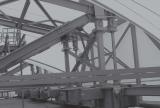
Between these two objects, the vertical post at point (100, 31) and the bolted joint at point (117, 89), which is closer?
the bolted joint at point (117, 89)

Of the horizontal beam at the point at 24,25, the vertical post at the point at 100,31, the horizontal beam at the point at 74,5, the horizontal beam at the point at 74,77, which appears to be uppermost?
the horizontal beam at the point at 24,25

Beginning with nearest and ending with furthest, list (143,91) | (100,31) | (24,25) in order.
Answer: (143,91) → (100,31) → (24,25)

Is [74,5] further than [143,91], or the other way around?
[74,5]

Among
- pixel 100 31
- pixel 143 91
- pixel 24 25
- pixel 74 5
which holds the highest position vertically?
pixel 24 25

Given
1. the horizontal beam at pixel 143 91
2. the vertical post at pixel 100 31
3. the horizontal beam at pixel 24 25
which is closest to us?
the horizontal beam at pixel 143 91

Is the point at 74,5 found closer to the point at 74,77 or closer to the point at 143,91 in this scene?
the point at 74,77

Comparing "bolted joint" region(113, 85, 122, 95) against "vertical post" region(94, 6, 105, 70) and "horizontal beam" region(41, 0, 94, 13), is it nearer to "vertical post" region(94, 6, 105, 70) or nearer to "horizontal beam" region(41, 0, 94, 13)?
"vertical post" region(94, 6, 105, 70)

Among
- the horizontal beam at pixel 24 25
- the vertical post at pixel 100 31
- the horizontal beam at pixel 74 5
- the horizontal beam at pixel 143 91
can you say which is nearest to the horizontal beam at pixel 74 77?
the horizontal beam at pixel 143 91

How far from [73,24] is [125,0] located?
659 cm

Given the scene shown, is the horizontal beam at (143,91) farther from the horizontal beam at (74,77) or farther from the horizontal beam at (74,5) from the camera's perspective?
the horizontal beam at (74,5)

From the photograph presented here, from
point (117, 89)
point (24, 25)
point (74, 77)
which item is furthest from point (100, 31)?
point (24, 25)

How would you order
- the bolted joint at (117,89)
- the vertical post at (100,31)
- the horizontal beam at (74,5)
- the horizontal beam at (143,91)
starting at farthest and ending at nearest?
the vertical post at (100,31) < the horizontal beam at (74,5) < the bolted joint at (117,89) < the horizontal beam at (143,91)

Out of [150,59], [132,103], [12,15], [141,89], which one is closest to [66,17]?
[12,15]

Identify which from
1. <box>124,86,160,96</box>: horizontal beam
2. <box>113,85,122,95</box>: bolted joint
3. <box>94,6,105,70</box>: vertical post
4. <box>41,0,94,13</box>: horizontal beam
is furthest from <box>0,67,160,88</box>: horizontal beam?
<box>41,0,94,13</box>: horizontal beam
